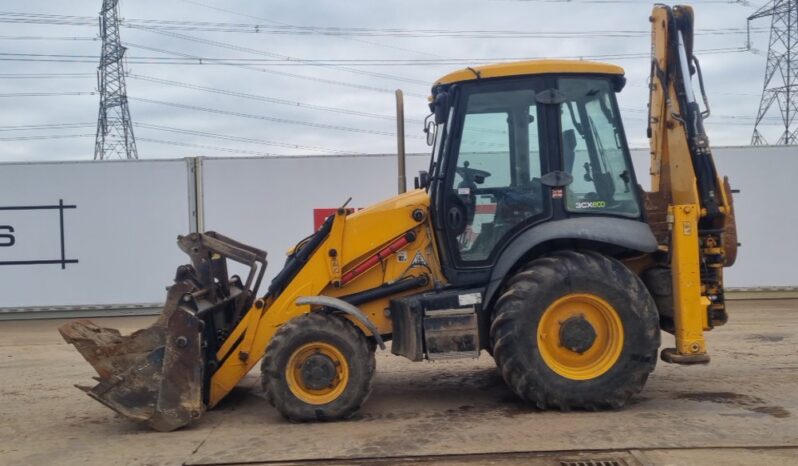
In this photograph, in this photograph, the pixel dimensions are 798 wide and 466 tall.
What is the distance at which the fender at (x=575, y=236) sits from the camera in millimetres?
5332

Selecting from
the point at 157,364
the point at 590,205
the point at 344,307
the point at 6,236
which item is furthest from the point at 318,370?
the point at 6,236

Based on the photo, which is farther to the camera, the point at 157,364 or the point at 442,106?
the point at 442,106

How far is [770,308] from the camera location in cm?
1177

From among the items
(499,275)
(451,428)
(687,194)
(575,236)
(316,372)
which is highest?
(687,194)

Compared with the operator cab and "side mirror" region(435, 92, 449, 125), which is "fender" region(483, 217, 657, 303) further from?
"side mirror" region(435, 92, 449, 125)

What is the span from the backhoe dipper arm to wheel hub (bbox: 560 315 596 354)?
0.68 m

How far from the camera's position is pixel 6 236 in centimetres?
1231

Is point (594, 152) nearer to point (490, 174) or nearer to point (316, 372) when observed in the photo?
point (490, 174)

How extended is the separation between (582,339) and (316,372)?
2.00 metres

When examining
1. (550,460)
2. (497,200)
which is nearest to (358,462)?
(550,460)

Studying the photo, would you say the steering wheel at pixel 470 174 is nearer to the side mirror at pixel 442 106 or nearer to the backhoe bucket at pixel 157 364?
the side mirror at pixel 442 106

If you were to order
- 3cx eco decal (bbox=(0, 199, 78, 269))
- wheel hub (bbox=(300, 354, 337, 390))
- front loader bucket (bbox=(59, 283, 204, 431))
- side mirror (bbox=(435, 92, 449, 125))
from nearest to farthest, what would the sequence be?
front loader bucket (bbox=(59, 283, 204, 431)), wheel hub (bbox=(300, 354, 337, 390)), side mirror (bbox=(435, 92, 449, 125)), 3cx eco decal (bbox=(0, 199, 78, 269))

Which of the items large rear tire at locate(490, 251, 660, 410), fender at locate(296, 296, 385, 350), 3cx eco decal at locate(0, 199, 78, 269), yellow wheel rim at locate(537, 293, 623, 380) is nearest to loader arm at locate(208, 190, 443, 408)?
fender at locate(296, 296, 385, 350)

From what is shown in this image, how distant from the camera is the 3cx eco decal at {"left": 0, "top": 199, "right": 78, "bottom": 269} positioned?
40.2 feet
